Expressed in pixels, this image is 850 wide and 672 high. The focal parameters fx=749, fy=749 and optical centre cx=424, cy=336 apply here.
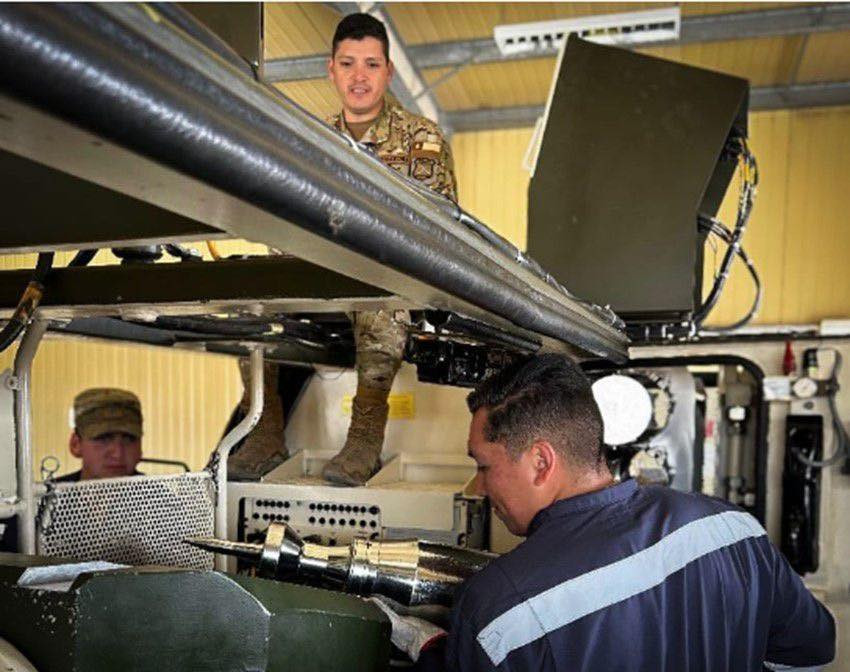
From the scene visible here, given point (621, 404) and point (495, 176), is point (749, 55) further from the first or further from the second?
point (621, 404)

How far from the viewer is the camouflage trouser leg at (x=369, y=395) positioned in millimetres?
1803

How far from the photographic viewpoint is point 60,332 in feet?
4.48

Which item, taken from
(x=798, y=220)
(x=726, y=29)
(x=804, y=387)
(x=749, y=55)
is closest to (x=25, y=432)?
(x=804, y=387)

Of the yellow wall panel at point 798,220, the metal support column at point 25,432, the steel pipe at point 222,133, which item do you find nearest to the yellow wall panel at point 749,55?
the yellow wall panel at point 798,220

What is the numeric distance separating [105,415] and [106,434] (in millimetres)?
67

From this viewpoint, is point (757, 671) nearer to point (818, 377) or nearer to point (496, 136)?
point (818, 377)

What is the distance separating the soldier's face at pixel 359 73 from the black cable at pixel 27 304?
105cm

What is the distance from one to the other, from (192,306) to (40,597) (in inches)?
15.9

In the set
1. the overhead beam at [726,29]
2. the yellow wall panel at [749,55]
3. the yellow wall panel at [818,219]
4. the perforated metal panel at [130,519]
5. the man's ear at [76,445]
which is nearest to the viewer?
the perforated metal panel at [130,519]

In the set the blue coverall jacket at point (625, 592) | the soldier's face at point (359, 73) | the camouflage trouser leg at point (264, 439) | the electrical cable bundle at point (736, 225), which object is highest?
the soldier's face at point (359, 73)

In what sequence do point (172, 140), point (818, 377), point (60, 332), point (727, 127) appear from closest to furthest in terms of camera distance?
point (172, 140)
point (60, 332)
point (727, 127)
point (818, 377)

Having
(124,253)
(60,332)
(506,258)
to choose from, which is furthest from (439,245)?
(60,332)

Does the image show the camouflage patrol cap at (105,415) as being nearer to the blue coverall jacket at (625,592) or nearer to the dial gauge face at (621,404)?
the dial gauge face at (621,404)

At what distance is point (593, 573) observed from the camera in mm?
1161
